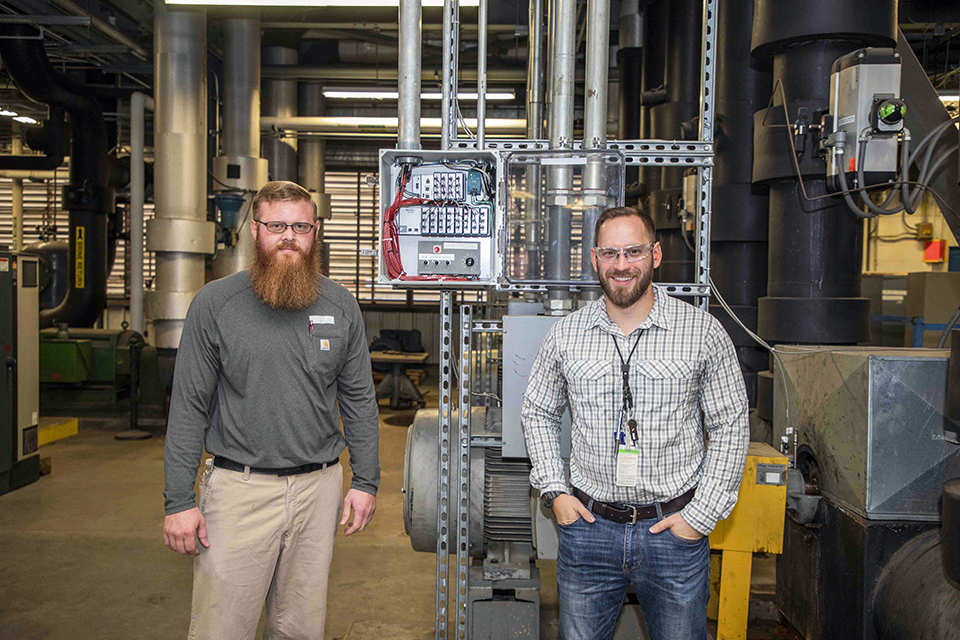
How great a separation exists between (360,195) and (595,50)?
364 inches

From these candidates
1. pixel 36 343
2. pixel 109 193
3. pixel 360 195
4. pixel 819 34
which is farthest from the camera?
pixel 360 195

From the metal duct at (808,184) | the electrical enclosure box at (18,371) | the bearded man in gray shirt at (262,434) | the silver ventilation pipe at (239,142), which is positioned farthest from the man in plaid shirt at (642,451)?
the silver ventilation pipe at (239,142)

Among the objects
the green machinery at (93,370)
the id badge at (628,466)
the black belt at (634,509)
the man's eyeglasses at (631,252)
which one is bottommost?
the green machinery at (93,370)

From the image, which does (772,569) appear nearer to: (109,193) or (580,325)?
(580,325)

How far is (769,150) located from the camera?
119 inches

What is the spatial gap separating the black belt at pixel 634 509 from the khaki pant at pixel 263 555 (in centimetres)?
73

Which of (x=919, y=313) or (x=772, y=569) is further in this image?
(x=919, y=313)

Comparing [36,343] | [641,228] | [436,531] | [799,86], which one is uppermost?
[799,86]

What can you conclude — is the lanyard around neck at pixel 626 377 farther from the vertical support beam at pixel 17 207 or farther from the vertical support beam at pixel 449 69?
the vertical support beam at pixel 17 207

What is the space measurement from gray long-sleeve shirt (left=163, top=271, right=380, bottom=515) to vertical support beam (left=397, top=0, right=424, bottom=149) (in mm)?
711

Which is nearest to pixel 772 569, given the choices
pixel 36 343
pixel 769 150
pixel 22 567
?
pixel 769 150

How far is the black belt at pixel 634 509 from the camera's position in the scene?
5.50 feet

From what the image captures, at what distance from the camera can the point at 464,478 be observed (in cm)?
232

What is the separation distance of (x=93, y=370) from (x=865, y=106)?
6.80 m
